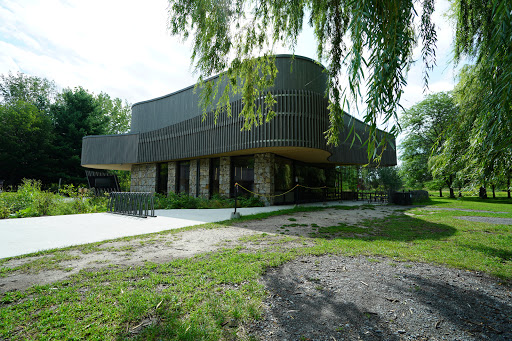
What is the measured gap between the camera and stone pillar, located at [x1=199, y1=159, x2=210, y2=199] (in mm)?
17703

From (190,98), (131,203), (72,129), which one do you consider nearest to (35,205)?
(131,203)

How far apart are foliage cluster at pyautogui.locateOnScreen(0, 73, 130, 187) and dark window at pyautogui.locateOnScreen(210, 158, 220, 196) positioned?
2409cm

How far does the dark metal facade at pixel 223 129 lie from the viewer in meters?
13.4

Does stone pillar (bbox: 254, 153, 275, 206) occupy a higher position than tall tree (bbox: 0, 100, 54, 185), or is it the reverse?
tall tree (bbox: 0, 100, 54, 185)

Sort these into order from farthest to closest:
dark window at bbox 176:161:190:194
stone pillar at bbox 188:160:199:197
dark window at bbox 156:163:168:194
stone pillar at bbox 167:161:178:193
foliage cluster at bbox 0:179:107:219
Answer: dark window at bbox 156:163:168:194 < stone pillar at bbox 167:161:178:193 < dark window at bbox 176:161:190:194 < stone pillar at bbox 188:160:199:197 < foliage cluster at bbox 0:179:107:219

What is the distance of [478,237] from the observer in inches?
221

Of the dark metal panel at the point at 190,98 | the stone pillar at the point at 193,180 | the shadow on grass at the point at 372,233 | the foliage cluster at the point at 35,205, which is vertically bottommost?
the shadow on grass at the point at 372,233

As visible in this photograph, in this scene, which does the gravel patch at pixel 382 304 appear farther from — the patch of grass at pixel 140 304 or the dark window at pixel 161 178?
the dark window at pixel 161 178

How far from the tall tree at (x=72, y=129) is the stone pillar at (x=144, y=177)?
13.9 m

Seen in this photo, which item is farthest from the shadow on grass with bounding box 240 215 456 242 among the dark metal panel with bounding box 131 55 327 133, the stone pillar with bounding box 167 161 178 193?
the stone pillar with bounding box 167 161 178 193

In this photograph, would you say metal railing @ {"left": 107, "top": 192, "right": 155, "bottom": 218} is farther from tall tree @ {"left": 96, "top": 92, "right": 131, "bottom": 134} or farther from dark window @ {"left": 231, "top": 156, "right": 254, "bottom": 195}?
tall tree @ {"left": 96, "top": 92, "right": 131, "bottom": 134}

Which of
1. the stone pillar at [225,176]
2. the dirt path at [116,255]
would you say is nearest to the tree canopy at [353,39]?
Answer: the dirt path at [116,255]

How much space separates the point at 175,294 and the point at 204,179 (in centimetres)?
1580

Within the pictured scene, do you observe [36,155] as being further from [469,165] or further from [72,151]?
[469,165]
